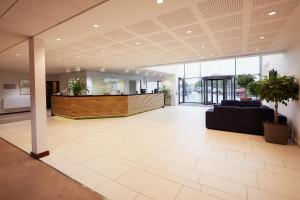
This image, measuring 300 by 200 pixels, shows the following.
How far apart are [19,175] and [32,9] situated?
106 inches

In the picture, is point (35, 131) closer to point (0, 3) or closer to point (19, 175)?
point (19, 175)

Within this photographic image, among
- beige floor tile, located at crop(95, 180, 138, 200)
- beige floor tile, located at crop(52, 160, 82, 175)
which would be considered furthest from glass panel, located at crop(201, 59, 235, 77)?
beige floor tile, located at crop(95, 180, 138, 200)

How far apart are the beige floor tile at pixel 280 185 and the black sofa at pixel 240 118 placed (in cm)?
248

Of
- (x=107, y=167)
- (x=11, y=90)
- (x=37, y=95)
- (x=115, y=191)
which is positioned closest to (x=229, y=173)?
(x=115, y=191)

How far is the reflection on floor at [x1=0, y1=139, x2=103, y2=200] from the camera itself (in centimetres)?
227

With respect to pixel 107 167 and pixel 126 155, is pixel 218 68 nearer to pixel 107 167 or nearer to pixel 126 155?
pixel 126 155

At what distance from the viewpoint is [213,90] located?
13.4 meters

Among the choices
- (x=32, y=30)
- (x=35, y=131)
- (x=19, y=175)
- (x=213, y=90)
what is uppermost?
(x=32, y=30)

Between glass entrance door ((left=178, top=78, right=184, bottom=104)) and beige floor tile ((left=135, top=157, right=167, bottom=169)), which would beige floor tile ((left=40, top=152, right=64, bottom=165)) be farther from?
glass entrance door ((left=178, top=78, right=184, bottom=104))

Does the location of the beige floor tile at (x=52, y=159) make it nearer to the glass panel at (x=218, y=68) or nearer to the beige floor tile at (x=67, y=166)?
the beige floor tile at (x=67, y=166)

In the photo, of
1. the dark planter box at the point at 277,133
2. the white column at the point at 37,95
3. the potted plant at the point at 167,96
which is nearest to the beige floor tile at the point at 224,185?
the dark planter box at the point at 277,133

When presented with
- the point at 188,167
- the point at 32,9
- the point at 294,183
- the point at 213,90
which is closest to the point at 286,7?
the point at 294,183

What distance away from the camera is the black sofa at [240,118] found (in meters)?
4.78

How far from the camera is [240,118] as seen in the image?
5.08m
